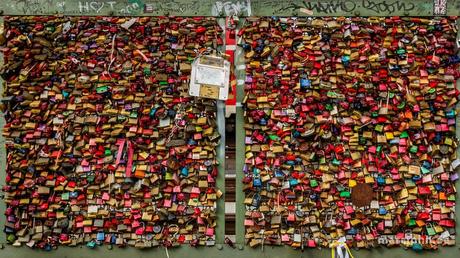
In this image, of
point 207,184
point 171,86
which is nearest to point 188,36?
point 171,86

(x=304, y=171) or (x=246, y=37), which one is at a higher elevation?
(x=246, y=37)

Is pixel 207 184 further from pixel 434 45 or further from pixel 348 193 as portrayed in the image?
pixel 434 45

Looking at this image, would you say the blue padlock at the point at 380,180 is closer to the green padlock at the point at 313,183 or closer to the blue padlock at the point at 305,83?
the green padlock at the point at 313,183

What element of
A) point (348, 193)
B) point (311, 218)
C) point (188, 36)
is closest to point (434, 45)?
point (348, 193)

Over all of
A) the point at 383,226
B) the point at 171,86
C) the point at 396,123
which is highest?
Answer: the point at 171,86

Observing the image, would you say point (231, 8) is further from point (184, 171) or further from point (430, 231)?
point (430, 231)

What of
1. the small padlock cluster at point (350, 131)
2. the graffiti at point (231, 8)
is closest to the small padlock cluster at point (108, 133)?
the graffiti at point (231, 8)

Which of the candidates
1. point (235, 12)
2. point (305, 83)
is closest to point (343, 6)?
point (305, 83)
